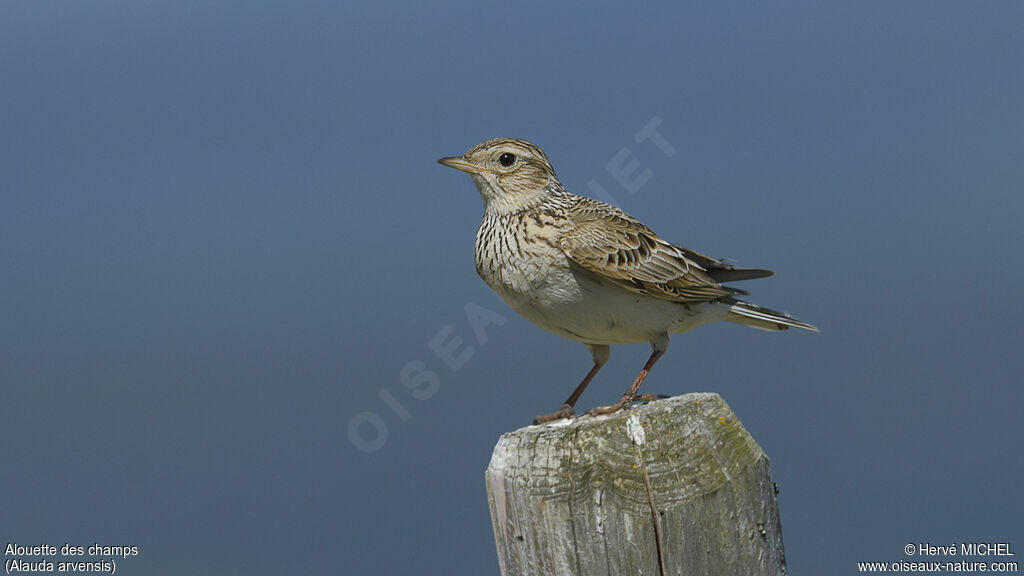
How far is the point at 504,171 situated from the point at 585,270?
4.26 feet

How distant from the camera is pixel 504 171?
658cm

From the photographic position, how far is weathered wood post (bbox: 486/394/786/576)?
358 centimetres

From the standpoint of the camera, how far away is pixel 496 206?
6.51m

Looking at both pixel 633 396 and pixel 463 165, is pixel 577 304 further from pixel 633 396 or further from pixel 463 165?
pixel 463 165

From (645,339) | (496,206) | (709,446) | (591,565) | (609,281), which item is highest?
(496,206)

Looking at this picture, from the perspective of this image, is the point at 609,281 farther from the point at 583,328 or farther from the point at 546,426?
the point at 546,426

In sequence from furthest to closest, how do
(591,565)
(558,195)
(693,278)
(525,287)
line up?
(558,195), (693,278), (525,287), (591,565)

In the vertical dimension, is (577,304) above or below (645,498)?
above

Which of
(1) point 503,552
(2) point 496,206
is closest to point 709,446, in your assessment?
(1) point 503,552

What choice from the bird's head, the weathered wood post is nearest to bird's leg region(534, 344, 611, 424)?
the bird's head

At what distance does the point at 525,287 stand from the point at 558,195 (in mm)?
1241

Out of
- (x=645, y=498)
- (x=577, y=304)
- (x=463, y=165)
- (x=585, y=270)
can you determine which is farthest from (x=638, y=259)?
(x=645, y=498)

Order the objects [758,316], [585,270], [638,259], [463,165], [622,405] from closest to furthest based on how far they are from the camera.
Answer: [622,405] → [585,270] → [638,259] → [758,316] → [463,165]

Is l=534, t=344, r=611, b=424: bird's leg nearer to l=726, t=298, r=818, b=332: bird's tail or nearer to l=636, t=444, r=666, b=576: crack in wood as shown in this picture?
l=726, t=298, r=818, b=332: bird's tail
